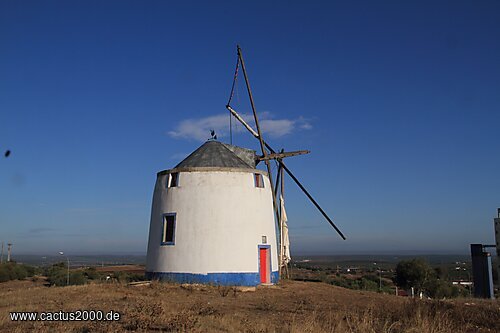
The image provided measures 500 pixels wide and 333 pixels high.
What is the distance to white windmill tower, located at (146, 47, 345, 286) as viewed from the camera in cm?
1952

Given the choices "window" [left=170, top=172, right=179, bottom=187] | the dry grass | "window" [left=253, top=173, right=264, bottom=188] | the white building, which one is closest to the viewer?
the dry grass

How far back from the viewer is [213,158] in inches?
852

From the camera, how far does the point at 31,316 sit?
10.8 metres

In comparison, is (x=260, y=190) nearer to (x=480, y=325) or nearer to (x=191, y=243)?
(x=191, y=243)

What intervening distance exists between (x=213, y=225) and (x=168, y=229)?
2319mm

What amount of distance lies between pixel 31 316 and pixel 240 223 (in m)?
10.5

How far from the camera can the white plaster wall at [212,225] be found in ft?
64.2

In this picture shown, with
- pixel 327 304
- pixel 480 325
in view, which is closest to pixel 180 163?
→ pixel 327 304

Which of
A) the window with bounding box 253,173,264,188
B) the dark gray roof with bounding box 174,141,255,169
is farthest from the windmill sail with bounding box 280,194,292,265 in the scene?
the dark gray roof with bounding box 174,141,255,169

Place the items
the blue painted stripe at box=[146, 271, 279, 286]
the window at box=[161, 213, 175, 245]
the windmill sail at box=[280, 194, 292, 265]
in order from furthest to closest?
the windmill sail at box=[280, 194, 292, 265], the window at box=[161, 213, 175, 245], the blue painted stripe at box=[146, 271, 279, 286]

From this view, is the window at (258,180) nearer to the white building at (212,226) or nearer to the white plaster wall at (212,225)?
the white building at (212,226)

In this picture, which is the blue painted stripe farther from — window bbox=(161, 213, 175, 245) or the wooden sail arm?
the wooden sail arm

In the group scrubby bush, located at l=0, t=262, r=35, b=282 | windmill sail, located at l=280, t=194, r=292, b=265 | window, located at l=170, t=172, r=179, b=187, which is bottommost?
scrubby bush, located at l=0, t=262, r=35, b=282

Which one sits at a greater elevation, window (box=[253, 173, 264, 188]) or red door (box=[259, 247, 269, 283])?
window (box=[253, 173, 264, 188])
